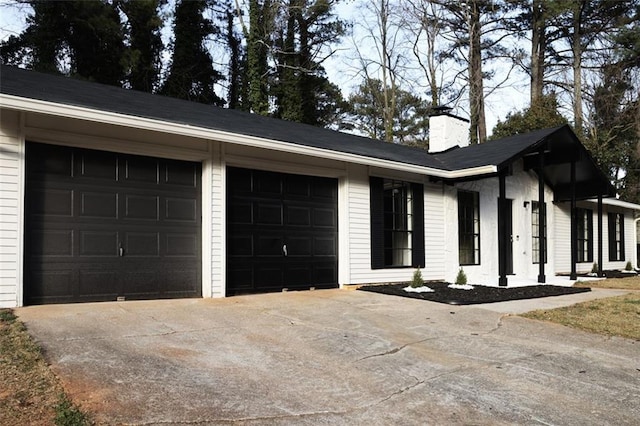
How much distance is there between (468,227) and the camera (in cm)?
1248

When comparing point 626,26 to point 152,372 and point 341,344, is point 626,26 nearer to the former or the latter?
point 341,344

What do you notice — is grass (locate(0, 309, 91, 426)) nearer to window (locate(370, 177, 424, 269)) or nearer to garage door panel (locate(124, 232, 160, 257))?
garage door panel (locate(124, 232, 160, 257))

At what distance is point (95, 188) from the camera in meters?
7.30

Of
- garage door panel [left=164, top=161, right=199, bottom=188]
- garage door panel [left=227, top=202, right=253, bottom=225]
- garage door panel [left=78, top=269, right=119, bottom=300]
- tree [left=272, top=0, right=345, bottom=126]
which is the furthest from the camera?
tree [left=272, top=0, right=345, bottom=126]

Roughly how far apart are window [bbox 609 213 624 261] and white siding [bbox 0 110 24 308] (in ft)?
62.9

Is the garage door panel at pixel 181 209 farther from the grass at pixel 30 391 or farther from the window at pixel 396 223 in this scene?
the window at pixel 396 223

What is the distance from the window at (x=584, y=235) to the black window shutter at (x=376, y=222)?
946 cm

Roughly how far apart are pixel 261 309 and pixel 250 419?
13.3ft

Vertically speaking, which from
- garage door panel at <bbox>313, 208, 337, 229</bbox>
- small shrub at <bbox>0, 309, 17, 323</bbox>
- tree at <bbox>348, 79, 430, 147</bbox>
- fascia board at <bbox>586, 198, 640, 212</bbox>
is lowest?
small shrub at <bbox>0, 309, 17, 323</bbox>

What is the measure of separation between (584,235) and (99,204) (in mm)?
15825

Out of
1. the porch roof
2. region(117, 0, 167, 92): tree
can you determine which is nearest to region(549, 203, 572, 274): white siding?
the porch roof

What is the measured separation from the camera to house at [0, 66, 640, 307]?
22.3 feet

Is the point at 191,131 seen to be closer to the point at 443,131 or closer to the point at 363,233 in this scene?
the point at 363,233

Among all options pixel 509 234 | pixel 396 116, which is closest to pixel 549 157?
pixel 509 234
